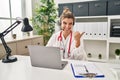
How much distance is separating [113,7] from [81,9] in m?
0.59

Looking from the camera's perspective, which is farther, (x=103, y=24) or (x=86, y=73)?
(x=103, y=24)

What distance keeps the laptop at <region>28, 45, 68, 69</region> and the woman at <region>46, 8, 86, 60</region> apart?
55 cm

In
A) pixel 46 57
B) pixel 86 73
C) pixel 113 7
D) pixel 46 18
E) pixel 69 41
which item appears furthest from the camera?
pixel 46 18

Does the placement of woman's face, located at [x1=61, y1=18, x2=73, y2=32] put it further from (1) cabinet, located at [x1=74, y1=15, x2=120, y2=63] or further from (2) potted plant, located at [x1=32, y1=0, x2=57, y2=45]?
(2) potted plant, located at [x1=32, y1=0, x2=57, y2=45]

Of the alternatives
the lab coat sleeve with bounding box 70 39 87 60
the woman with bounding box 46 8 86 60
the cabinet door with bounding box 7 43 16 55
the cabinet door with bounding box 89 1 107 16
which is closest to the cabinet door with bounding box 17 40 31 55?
the cabinet door with bounding box 7 43 16 55

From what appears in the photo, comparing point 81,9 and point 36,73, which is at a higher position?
point 81,9

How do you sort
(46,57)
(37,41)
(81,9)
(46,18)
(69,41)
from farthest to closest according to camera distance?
(46,18) → (37,41) → (81,9) → (69,41) → (46,57)

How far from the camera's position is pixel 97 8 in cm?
256

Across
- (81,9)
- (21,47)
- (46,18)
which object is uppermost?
(81,9)

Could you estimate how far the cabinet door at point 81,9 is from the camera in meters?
2.66

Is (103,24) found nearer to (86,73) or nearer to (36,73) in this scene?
(86,73)

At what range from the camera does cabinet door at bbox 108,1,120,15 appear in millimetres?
2420

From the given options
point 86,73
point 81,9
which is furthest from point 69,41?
point 81,9

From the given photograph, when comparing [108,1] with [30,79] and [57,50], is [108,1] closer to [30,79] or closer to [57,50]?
[57,50]
